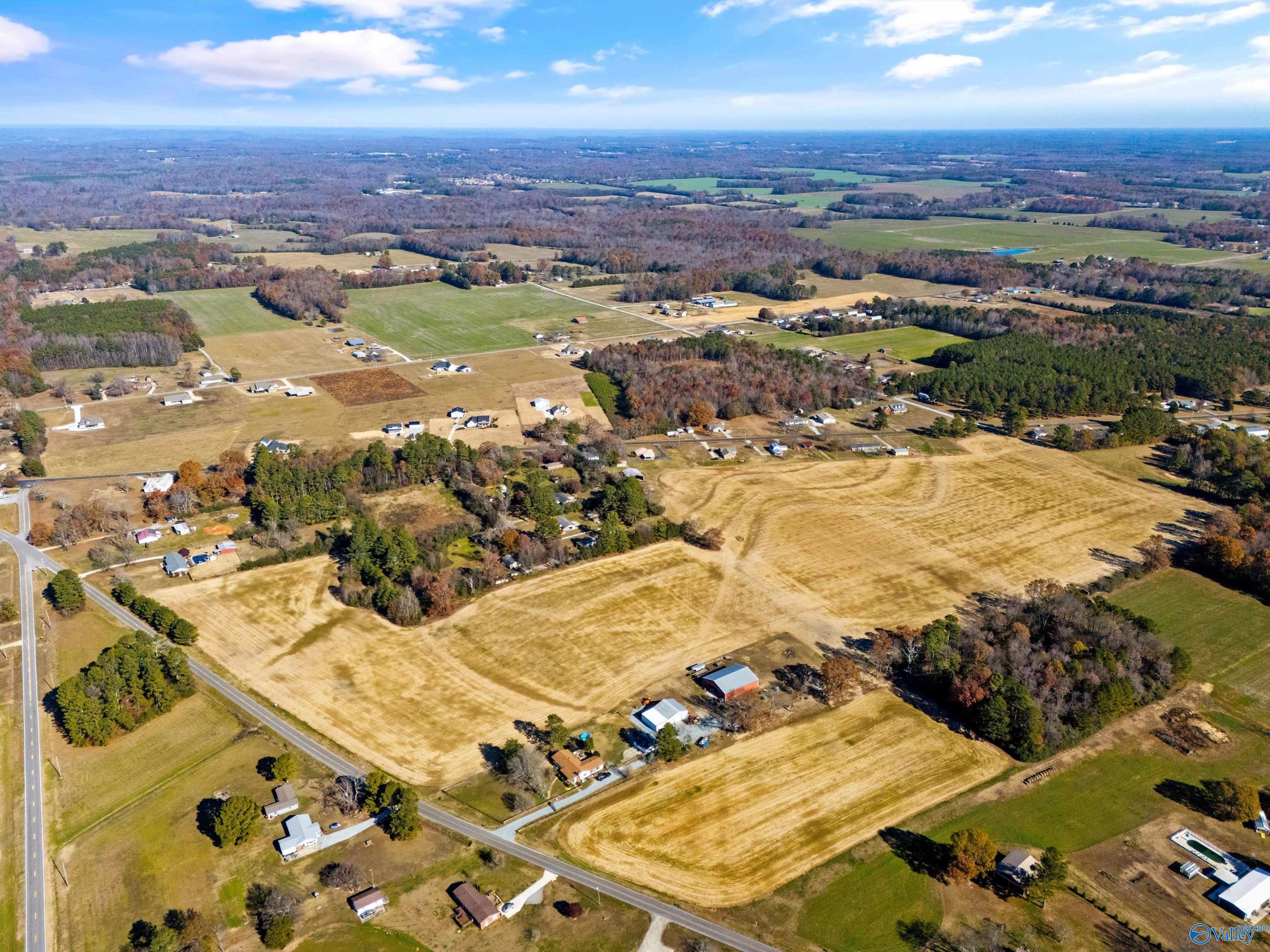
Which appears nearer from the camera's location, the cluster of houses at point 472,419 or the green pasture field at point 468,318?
the cluster of houses at point 472,419

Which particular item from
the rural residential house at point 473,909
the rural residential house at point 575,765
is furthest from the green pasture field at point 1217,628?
the rural residential house at point 473,909

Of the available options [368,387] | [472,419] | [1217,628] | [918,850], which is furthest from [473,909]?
[368,387]

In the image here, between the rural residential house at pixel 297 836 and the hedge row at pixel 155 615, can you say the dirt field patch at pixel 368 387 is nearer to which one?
the hedge row at pixel 155 615

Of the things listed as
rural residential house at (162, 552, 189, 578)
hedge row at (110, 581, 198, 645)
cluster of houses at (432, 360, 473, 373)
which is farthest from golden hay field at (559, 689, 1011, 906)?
cluster of houses at (432, 360, 473, 373)

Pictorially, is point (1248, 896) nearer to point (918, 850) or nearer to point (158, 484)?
point (918, 850)

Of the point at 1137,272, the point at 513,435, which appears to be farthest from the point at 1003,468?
the point at 1137,272

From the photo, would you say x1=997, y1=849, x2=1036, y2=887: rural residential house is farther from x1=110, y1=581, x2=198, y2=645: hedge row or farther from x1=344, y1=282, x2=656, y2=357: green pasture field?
x1=344, y1=282, x2=656, y2=357: green pasture field
